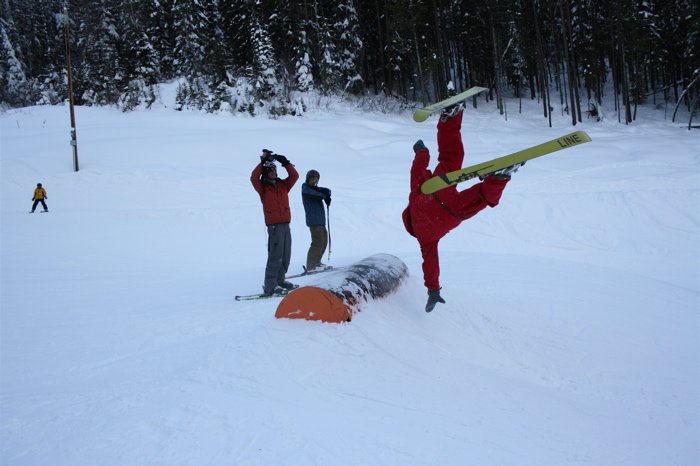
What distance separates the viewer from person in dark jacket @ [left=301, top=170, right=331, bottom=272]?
777cm

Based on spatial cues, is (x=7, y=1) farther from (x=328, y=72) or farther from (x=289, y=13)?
(x=328, y=72)

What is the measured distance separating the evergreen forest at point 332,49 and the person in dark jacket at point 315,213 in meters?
21.5

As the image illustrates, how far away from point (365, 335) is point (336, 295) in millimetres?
407

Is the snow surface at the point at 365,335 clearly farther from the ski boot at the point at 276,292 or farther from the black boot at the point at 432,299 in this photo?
the ski boot at the point at 276,292

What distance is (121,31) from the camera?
116 ft

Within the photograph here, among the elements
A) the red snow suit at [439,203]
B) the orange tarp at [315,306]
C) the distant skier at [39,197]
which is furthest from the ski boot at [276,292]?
the distant skier at [39,197]

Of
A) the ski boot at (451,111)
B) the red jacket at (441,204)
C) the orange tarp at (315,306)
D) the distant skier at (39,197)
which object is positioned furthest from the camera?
the distant skier at (39,197)

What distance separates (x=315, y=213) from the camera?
7.89m

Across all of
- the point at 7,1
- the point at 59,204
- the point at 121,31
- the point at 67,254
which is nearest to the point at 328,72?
the point at 121,31

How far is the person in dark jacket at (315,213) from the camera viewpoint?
7766mm

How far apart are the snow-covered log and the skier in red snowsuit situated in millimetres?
540

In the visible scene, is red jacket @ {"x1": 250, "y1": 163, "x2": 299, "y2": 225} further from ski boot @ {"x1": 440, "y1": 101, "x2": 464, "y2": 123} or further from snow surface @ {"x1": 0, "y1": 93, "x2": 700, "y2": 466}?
ski boot @ {"x1": 440, "y1": 101, "x2": 464, "y2": 123}

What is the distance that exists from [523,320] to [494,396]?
2.84 metres

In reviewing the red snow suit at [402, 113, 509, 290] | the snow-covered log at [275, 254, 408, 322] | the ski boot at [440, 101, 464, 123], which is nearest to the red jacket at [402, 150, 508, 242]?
the red snow suit at [402, 113, 509, 290]
